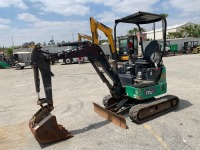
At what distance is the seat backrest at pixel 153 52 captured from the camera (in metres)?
6.91

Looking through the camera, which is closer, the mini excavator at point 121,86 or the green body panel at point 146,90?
the mini excavator at point 121,86

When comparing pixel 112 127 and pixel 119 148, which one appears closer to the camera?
pixel 119 148

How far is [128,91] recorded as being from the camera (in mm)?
6688

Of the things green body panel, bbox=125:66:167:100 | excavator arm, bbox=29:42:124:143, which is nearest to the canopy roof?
green body panel, bbox=125:66:167:100

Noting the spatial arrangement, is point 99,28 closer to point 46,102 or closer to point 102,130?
point 102,130

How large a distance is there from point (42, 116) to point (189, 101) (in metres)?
5.29

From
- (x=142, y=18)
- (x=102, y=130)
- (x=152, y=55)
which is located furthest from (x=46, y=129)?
(x=142, y=18)

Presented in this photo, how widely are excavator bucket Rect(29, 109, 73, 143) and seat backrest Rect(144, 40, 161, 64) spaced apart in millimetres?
3531

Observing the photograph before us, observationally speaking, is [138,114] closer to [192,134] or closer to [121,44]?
[192,134]

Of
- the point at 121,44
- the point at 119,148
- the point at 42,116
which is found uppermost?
the point at 121,44

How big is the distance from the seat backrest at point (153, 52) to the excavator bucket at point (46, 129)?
3531 mm

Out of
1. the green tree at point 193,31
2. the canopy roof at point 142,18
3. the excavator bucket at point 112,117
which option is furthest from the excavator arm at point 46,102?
the green tree at point 193,31

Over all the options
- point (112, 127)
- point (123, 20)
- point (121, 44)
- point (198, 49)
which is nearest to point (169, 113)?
point (112, 127)

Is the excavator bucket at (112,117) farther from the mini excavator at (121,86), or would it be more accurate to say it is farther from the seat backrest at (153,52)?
the seat backrest at (153,52)
